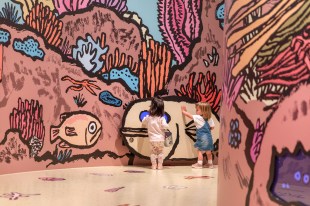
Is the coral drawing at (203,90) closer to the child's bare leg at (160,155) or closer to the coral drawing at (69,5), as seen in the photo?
the child's bare leg at (160,155)

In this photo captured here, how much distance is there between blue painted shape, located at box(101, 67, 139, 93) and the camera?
670 cm

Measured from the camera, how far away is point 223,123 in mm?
2742

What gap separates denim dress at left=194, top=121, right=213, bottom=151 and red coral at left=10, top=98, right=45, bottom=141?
2370 mm

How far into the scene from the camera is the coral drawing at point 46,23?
19.6ft

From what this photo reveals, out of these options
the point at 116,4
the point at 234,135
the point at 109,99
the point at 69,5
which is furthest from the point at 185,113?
the point at 234,135

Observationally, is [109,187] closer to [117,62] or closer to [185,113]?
[117,62]

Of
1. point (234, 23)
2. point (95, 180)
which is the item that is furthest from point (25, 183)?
point (234, 23)

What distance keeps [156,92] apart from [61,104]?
1.56 m

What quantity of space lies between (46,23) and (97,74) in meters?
1.03

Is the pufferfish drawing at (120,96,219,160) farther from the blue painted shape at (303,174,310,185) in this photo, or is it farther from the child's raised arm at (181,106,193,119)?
the blue painted shape at (303,174,310,185)

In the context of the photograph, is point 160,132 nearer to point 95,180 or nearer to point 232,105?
point 95,180

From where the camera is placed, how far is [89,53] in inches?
257

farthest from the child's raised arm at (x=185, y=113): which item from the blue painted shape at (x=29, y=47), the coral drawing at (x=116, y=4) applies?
the blue painted shape at (x=29, y=47)

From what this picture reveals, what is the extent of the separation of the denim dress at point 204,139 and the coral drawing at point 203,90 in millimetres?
581
